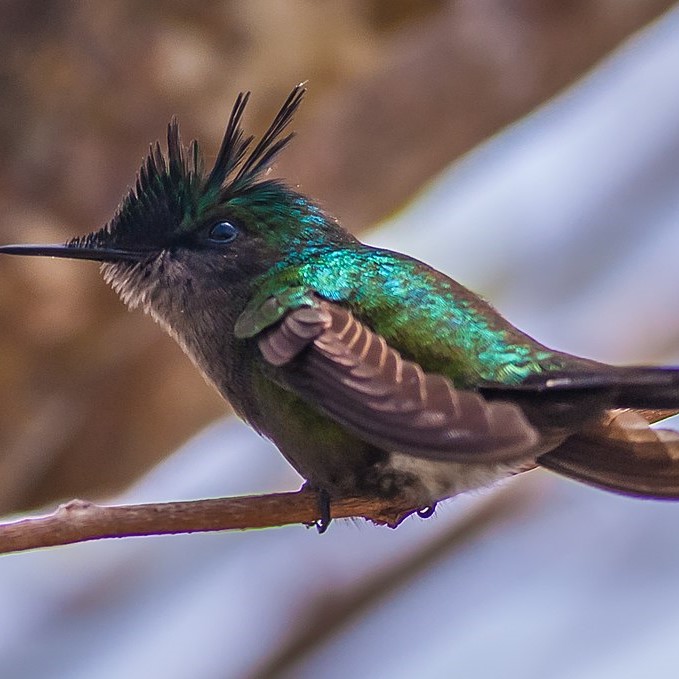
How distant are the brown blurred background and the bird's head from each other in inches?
39.1

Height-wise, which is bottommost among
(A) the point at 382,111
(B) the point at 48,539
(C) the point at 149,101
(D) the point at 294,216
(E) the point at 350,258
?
(B) the point at 48,539

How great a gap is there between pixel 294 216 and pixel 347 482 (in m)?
0.81

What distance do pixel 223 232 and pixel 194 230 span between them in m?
0.07

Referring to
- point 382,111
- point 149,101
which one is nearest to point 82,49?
point 149,101

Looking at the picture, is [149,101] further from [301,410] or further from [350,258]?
[301,410]

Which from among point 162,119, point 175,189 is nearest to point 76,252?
point 175,189

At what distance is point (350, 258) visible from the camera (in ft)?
11.0

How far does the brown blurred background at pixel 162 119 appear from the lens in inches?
171

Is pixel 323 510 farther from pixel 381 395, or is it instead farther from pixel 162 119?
pixel 162 119

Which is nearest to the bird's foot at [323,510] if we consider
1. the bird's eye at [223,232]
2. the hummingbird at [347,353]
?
the hummingbird at [347,353]

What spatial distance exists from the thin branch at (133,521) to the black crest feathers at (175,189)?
3.29ft

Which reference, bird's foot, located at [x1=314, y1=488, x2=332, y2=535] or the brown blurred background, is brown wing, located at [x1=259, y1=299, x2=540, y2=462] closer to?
bird's foot, located at [x1=314, y1=488, x2=332, y2=535]

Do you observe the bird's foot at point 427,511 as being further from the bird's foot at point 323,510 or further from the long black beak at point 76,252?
the long black beak at point 76,252

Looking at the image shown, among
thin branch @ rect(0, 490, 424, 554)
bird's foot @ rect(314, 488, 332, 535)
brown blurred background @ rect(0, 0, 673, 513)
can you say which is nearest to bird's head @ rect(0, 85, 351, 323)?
bird's foot @ rect(314, 488, 332, 535)
